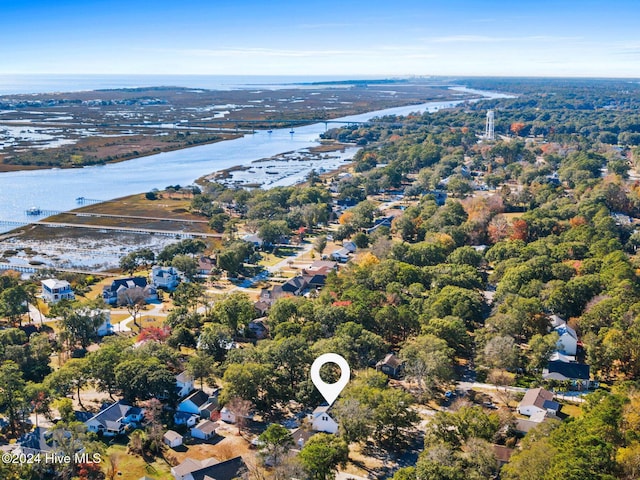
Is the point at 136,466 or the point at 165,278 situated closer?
the point at 136,466

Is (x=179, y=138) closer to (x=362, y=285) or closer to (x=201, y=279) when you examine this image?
(x=201, y=279)

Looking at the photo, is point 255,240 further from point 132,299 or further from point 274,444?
point 274,444

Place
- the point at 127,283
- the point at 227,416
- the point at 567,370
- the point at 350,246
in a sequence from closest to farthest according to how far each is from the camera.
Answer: the point at 227,416
the point at 567,370
the point at 127,283
the point at 350,246

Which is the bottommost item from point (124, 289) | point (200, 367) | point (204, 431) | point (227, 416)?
point (227, 416)

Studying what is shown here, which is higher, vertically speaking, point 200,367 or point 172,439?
point 200,367

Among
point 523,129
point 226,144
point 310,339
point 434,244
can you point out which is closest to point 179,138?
point 226,144

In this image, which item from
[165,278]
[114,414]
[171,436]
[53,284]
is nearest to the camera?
[171,436]

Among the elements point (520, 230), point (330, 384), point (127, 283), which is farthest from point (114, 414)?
Result: point (520, 230)

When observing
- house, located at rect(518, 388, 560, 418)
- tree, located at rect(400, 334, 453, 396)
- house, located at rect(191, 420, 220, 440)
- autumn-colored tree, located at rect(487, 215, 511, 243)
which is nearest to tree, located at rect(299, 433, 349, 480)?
house, located at rect(191, 420, 220, 440)
